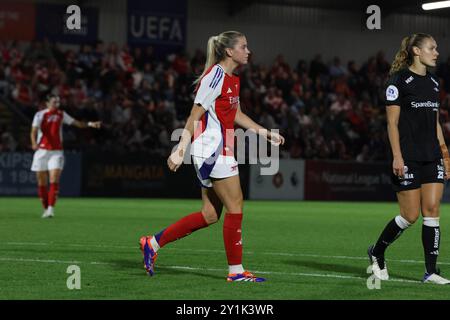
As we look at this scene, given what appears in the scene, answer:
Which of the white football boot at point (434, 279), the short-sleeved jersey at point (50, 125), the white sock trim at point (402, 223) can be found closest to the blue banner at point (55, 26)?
the short-sleeved jersey at point (50, 125)

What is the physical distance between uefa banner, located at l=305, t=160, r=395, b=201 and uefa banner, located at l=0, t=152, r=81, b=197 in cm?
753

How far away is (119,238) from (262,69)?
24.2 metres

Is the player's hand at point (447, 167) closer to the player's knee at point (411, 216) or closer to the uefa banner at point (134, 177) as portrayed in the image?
the player's knee at point (411, 216)

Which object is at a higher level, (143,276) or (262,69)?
(262,69)

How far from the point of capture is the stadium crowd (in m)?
32.1

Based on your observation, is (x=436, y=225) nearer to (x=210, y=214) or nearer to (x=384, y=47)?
(x=210, y=214)

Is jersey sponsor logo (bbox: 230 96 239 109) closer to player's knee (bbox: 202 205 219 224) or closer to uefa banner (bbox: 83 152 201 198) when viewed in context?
player's knee (bbox: 202 205 219 224)

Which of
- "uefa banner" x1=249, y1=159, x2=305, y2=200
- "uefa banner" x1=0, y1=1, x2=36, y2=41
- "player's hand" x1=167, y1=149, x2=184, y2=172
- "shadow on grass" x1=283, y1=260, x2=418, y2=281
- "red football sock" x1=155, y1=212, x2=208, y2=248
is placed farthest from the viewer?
"uefa banner" x1=0, y1=1, x2=36, y2=41

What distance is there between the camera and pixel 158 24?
39.1 m

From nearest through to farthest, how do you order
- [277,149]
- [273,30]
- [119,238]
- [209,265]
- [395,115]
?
[395,115]
[209,265]
[119,238]
[277,149]
[273,30]

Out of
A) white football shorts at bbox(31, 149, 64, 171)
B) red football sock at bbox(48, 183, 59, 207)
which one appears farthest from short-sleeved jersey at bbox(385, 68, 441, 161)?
white football shorts at bbox(31, 149, 64, 171)
